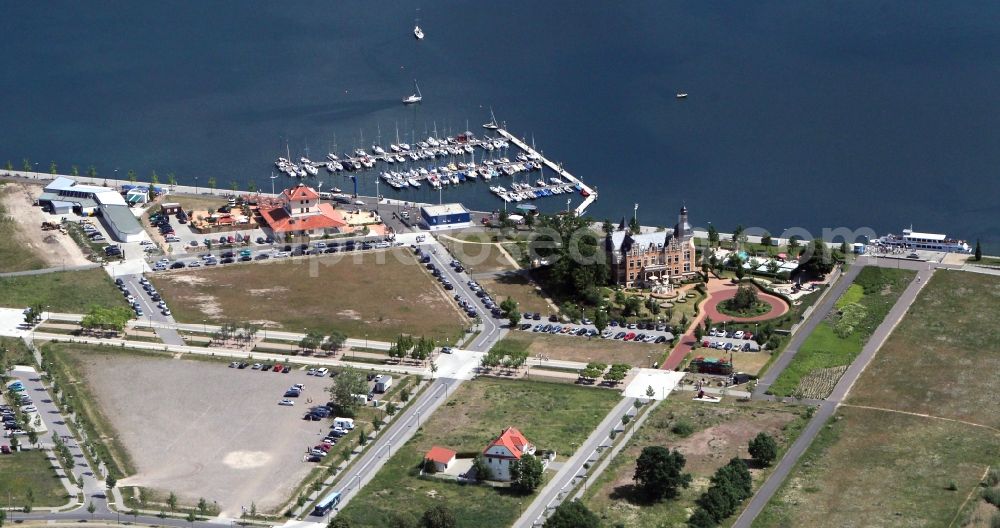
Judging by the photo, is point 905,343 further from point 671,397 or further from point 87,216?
point 87,216

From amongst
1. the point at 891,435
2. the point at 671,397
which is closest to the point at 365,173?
the point at 671,397

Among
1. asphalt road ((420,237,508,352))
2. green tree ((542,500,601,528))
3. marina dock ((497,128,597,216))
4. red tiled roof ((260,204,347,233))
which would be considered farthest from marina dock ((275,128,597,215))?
green tree ((542,500,601,528))

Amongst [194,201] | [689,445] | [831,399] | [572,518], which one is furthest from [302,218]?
[572,518]

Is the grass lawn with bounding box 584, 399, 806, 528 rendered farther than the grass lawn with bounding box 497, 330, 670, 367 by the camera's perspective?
No

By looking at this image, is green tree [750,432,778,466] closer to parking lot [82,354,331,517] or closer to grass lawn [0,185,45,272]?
parking lot [82,354,331,517]

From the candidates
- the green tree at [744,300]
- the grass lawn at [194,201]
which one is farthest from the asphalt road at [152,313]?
the green tree at [744,300]

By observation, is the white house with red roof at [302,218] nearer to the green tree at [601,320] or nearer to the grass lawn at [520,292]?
the grass lawn at [520,292]

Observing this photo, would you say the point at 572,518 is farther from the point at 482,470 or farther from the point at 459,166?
the point at 459,166
